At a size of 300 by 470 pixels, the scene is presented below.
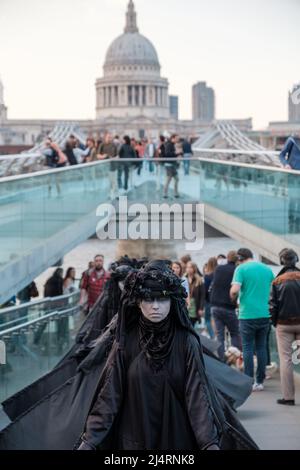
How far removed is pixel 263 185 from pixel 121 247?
27.8 metres

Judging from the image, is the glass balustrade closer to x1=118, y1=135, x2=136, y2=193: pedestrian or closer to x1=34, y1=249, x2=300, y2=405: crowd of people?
x1=34, y1=249, x2=300, y2=405: crowd of people

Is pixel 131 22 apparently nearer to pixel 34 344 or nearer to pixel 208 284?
pixel 208 284

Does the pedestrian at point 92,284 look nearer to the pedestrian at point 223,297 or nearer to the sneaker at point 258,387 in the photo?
the pedestrian at point 223,297

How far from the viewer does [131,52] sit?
163 metres

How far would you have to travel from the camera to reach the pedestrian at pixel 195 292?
13625 mm

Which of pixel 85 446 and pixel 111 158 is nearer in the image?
pixel 85 446

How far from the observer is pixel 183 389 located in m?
5.40

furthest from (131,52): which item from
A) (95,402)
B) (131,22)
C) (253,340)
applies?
(95,402)

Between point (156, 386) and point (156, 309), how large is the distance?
13.7 inches

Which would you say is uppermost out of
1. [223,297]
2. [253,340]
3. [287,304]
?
[287,304]

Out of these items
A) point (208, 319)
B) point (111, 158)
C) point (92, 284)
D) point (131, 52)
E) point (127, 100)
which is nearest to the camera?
point (92, 284)

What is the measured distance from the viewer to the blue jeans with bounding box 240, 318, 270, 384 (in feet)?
36.0

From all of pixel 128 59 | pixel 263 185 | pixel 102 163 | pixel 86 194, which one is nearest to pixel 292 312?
pixel 263 185

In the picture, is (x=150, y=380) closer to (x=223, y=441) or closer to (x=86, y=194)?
(x=223, y=441)
